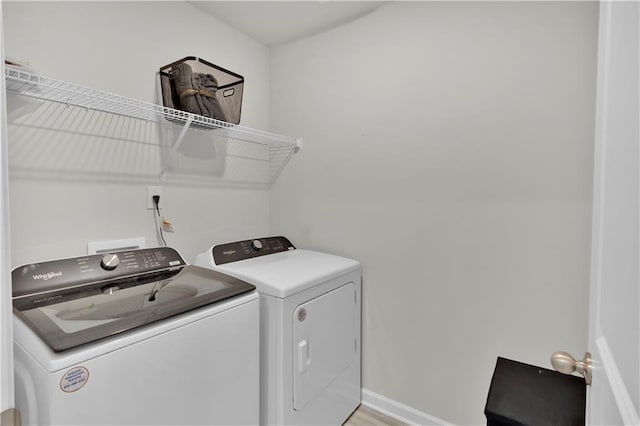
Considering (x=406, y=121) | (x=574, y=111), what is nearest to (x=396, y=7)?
(x=406, y=121)

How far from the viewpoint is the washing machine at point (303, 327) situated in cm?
144

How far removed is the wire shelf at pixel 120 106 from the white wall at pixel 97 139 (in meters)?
0.07

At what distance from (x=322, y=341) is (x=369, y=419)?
26.4 inches

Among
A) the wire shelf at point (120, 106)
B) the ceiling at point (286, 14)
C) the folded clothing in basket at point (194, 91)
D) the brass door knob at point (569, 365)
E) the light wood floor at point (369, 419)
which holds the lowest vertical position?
the light wood floor at point (369, 419)

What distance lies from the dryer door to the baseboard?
11.8 inches

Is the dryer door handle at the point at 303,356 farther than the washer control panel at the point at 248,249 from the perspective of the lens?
No

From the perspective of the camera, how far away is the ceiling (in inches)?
73.7

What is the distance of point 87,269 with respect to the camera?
1329 millimetres

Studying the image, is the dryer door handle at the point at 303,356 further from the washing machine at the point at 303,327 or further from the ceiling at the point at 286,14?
the ceiling at the point at 286,14

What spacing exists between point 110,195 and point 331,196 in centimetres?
123

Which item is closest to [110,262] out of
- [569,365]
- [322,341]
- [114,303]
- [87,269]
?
[87,269]

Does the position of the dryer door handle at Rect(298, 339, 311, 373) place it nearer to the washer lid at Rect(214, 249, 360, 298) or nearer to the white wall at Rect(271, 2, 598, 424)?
the washer lid at Rect(214, 249, 360, 298)

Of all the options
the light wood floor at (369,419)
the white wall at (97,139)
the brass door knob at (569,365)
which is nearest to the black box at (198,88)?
the white wall at (97,139)

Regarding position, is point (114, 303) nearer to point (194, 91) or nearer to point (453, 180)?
point (194, 91)
